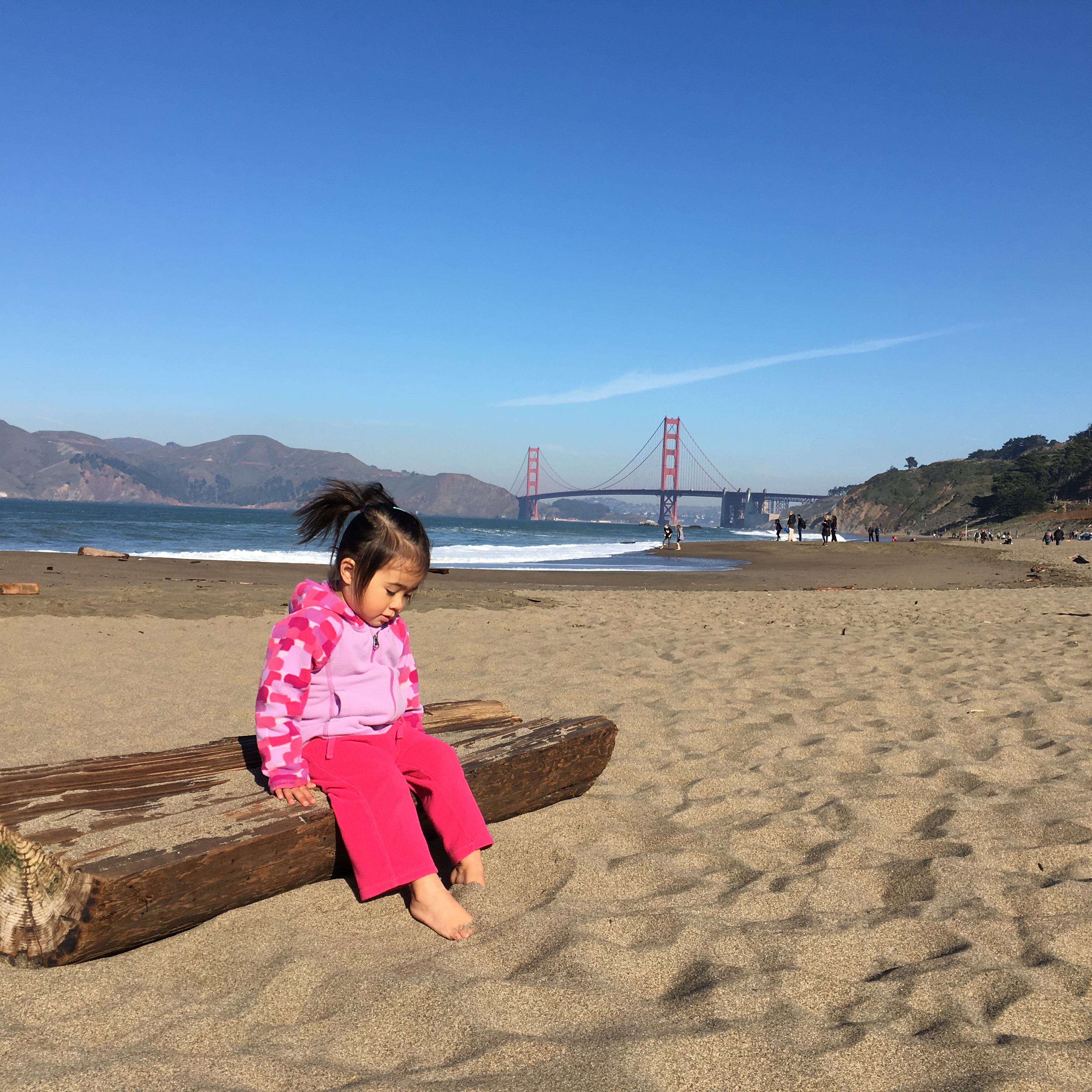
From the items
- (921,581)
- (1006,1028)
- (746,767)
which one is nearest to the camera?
(1006,1028)

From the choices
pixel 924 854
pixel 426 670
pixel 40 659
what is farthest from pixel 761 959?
pixel 40 659

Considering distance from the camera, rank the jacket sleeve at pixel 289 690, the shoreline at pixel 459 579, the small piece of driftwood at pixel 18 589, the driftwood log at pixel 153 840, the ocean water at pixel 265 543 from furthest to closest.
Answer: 1. the ocean water at pixel 265 543
2. the shoreline at pixel 459 579
3. the small piece of driftwood at pixel 18 589
4. the jacket sleeve at pixel 289 690
5. the driftwood log at pixel 153 840

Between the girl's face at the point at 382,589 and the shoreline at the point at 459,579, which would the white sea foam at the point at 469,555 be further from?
the girl's face at the point at 382,589

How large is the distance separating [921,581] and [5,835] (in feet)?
59.1

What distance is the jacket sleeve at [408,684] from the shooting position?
2771 mm

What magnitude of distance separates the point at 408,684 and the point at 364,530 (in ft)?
1.91

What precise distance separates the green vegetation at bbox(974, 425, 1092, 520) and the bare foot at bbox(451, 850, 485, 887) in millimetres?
87091

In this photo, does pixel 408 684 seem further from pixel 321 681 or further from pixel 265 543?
pixel 265 543

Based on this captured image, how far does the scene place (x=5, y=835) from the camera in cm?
194

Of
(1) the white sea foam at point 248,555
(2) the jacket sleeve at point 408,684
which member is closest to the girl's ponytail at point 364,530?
(2) the jacket sleeve at point 408,684

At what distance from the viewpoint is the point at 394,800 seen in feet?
7.76

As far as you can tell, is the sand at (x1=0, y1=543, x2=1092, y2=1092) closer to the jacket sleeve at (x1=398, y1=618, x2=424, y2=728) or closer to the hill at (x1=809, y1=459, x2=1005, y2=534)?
the jacket sleeve at (x1=398, y1=618, x2=424, y2=728)

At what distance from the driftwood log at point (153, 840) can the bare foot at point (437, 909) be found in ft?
0.90

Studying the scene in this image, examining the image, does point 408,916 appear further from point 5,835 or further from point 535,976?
point 5,835
